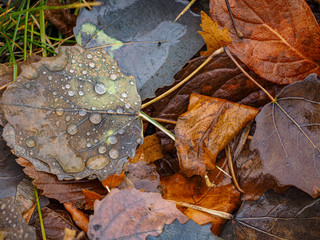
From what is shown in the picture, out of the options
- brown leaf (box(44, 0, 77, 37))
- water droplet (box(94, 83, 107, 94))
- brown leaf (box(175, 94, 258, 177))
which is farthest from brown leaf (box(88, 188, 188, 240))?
brown leaf (box(44, 0, 77, 37))

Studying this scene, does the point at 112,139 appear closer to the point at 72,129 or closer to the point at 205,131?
the point at 72,129

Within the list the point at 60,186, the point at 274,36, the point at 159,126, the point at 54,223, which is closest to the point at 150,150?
the point at 159,126

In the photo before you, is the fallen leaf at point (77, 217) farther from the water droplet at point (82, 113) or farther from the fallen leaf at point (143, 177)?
the water droplet at point (82, 113)

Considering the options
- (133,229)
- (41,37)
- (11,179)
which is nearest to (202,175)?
(133,229)

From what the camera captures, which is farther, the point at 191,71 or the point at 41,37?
the point at 41,37

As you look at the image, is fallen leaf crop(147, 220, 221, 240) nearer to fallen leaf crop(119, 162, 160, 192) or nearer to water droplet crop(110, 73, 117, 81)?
fallen leaf crop(119, 162, 160, 192)

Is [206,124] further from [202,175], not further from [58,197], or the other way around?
[58,197]

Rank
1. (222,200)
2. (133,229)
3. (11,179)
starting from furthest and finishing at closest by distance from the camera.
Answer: (222,200), (11,179), (133,229)
